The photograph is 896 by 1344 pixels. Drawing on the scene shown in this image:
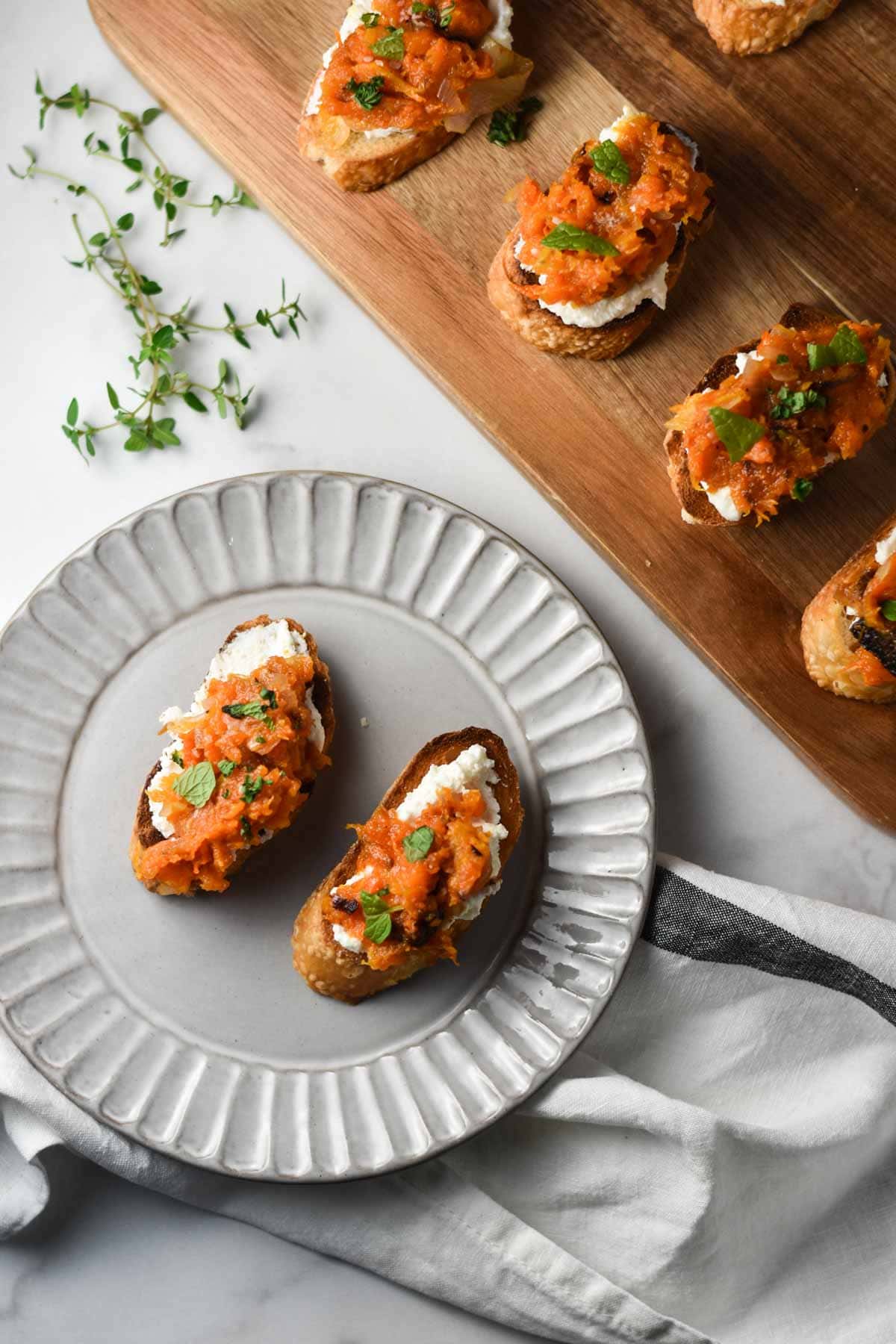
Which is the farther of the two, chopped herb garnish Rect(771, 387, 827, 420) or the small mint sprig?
the small mint sprig

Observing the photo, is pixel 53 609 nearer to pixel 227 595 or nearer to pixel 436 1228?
pixel 227 595

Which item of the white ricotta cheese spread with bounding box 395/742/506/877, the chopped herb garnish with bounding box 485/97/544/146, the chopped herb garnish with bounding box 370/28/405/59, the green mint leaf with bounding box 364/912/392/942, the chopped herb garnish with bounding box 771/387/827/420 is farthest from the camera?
the chopped herb garnish with bounding box 485/97/544/146

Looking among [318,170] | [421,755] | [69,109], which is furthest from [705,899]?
[69,109]

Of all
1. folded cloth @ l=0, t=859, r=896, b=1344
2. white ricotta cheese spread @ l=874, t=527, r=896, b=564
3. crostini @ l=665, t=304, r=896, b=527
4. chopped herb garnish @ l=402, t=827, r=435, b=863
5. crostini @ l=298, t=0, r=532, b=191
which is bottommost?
folded cloth @ l=0, t=859, r=896, b=1344

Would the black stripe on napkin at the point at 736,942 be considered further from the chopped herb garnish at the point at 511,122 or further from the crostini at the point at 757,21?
the crostini at the point at 757,21

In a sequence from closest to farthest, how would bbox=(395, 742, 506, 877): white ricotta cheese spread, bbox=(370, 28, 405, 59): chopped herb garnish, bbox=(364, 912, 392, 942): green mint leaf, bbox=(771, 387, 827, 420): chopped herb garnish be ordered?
bbox=(364, 912, 392, 942): green mint leaf < bbox=(395, 742, 506, 877): white ricotta cheese spread < bbox=(771, 387, 827, 420): chopped herb garnish < bbox=(370, 28, 405, 59): chopped herb garnish

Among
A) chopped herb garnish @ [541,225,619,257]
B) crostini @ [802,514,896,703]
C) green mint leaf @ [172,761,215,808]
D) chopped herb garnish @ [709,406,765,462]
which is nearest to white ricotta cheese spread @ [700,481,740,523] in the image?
chopped herb garnish @ [709,406,765,462]

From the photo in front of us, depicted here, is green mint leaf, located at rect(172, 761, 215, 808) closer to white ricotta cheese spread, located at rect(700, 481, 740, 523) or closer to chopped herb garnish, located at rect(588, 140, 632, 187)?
white ricotta cheese spread, located at rect(700, 481, 740, 523)

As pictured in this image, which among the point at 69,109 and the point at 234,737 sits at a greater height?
the point at 69,109

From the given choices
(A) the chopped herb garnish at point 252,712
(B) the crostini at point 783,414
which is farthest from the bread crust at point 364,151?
(A) the chopped herb garnish at point 252,712
